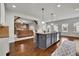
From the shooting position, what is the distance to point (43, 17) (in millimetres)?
2004

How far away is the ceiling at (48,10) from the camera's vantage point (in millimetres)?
1828

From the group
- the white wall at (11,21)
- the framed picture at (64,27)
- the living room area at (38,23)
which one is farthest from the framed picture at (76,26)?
the white wall at (11,21)

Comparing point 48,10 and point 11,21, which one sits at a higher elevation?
point 48,10

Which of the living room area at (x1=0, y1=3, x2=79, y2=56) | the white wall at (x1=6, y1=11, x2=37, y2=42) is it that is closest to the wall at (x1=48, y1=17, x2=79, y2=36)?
the living room area at (x1=0, y1=3, x2=79, y2=56)

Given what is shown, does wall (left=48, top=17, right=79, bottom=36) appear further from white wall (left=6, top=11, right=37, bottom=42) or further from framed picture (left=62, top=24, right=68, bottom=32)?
white wall (left=6, top=11, right=37, bottom=42)

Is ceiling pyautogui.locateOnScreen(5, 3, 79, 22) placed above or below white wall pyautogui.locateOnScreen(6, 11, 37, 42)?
above

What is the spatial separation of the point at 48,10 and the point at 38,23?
397 mm

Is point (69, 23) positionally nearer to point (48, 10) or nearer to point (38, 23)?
point (48, 10)

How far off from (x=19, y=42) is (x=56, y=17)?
1046mm

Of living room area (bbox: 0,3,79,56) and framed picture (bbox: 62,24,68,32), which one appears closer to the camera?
living room area (bbox: 0,3,79,56)

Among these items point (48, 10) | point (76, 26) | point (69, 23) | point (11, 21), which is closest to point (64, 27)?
point (69, 23)

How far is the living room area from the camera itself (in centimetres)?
183

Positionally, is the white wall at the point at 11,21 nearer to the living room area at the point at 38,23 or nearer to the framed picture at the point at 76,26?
the living room area at the point at 38,23

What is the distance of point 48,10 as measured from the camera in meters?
1.93
